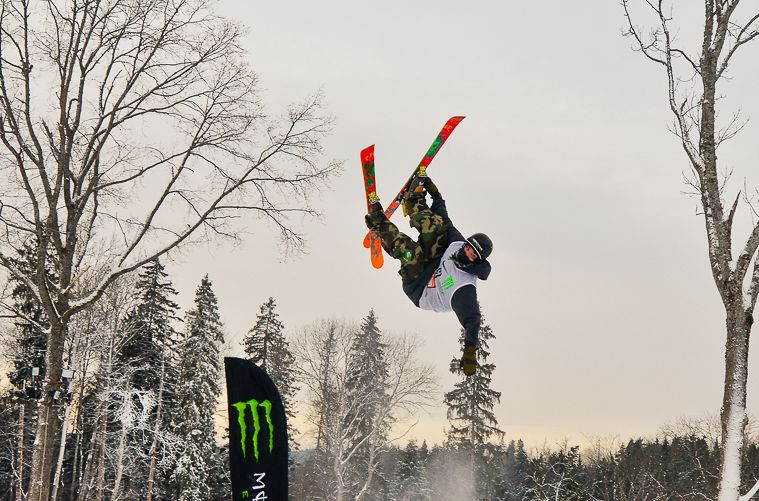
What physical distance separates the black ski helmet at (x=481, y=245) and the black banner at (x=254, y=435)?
2564 millimetres

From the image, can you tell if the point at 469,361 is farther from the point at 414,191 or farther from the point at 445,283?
the point at 414,191

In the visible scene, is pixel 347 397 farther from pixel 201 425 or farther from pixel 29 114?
pixel 29 114

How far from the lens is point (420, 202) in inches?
231

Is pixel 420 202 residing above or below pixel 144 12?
below

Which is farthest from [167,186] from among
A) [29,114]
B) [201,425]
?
[201,425]

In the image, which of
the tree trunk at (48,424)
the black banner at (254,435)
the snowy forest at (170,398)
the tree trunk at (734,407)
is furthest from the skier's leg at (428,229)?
the snowy forest at (170,398)

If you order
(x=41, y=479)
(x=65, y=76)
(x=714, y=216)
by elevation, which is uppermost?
(x=65, y=76)

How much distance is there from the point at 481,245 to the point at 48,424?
878 centimetres

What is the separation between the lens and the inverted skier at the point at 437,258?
16.5 feet

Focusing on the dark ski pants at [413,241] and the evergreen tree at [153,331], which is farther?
the evergreen tree at [153,331]

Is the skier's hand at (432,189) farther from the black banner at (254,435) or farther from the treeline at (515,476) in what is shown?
the treeline at (515,476)

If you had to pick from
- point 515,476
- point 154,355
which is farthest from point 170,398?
point 515,476

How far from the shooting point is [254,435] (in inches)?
247

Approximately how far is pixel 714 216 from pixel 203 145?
8148 mm
